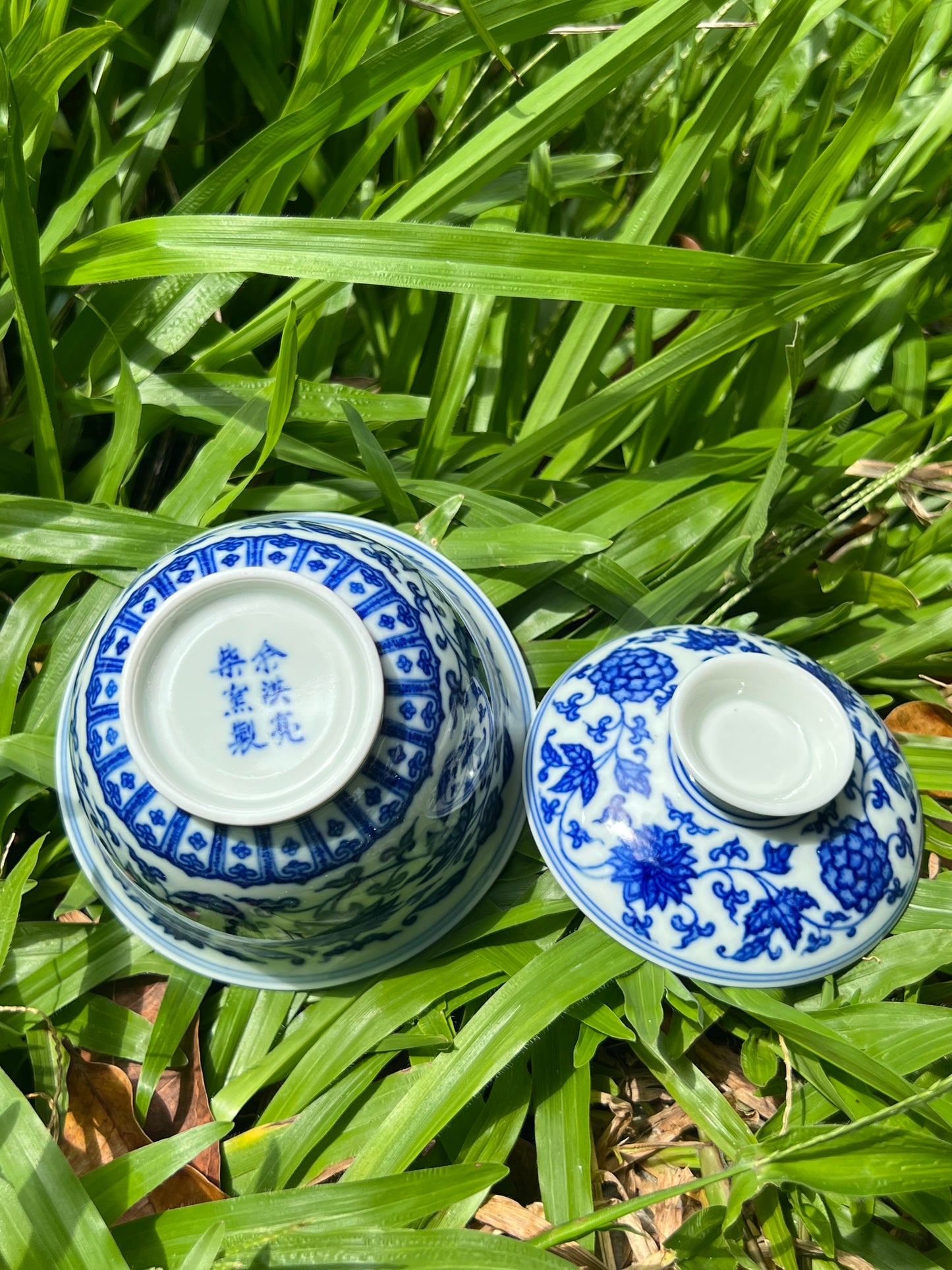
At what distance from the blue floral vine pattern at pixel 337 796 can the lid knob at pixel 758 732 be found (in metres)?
0.26

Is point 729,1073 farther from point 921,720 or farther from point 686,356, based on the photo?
point 686,356

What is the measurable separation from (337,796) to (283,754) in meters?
0.07

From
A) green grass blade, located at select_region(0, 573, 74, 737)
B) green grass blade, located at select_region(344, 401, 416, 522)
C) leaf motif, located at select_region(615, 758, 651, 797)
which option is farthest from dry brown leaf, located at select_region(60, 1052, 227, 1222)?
green grass blade, located at select_region(344, 401, 416, 522)

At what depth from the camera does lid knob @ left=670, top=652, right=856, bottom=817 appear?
113 cm

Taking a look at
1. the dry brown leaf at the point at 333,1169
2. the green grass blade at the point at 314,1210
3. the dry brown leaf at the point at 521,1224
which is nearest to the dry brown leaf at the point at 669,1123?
the dry brown leaf at the point at 521,1224

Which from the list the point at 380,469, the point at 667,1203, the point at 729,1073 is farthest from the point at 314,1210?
the point at 380,469

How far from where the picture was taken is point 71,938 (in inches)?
51.3

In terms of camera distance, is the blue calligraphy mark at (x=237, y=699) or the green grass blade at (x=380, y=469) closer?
the blue calligraphy mark at (x=237, y=699)

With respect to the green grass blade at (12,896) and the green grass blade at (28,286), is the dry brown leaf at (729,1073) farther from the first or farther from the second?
the green grass blade at (28,286)

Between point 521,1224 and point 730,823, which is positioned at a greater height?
point 730,823

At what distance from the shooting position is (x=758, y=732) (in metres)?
1.19

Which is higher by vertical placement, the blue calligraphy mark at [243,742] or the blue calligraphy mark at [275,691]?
the blue calligraphy mark at [275,691]

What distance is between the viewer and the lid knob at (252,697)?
0.98 meters

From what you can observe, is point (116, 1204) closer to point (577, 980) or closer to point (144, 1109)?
point (144, 1109)
